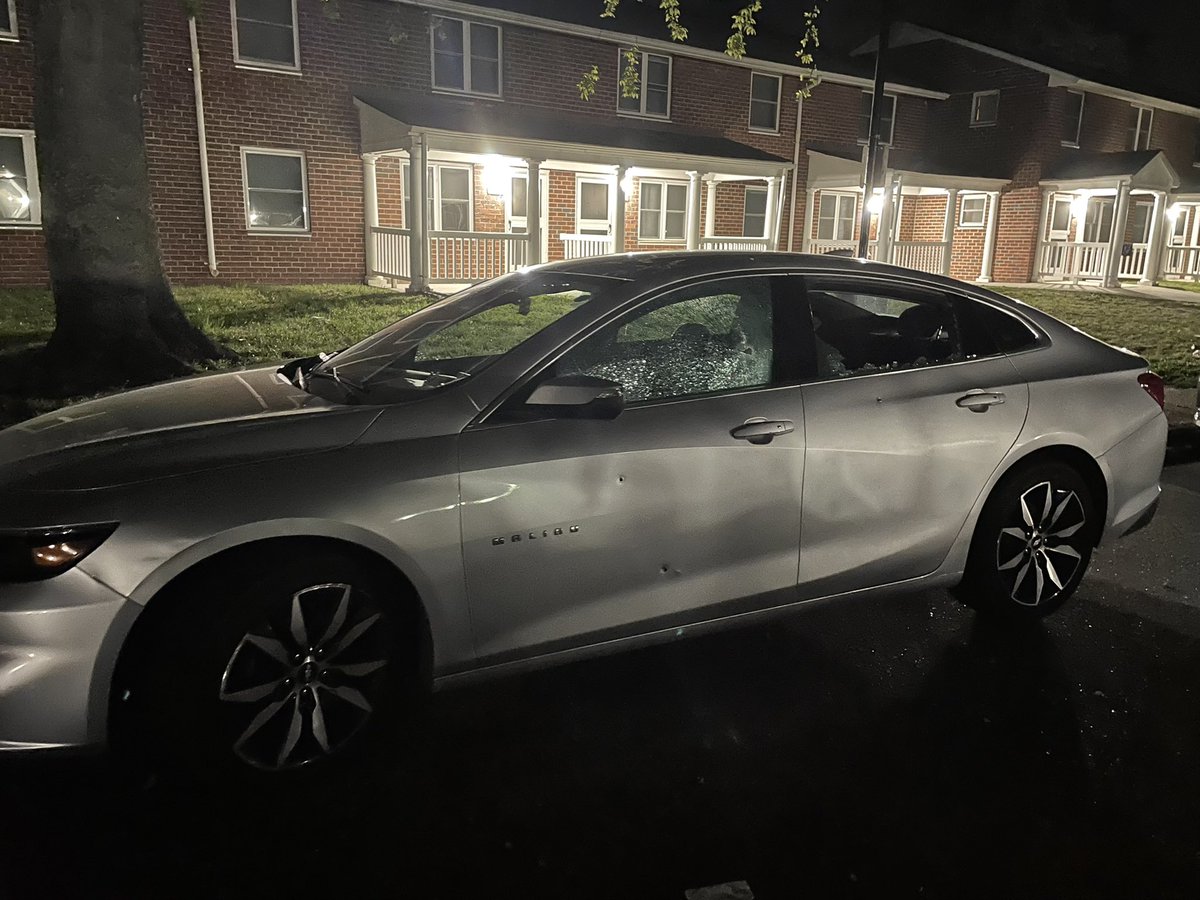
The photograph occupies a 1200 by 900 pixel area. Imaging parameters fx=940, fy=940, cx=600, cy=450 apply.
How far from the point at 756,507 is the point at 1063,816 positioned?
52.7 inches

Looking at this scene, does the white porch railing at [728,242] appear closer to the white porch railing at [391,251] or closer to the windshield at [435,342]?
the white porch railing at [391,251]

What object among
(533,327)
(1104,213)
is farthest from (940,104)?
(533,327)

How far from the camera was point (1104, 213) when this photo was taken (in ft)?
91.2

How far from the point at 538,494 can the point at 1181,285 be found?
94.5 feet

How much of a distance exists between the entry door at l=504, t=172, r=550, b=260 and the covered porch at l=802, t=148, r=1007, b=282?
6.75 m

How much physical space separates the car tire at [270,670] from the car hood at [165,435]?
345 mm

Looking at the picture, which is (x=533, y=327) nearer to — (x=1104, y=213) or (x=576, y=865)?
(x=576, y=865)

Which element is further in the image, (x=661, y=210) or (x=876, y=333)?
(x=661, y=210)

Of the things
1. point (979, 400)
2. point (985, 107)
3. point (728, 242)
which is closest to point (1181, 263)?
point (985, 107)

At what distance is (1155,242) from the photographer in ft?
83.7

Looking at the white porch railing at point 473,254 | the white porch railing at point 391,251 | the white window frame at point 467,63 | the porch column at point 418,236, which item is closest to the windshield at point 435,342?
the porch column at point 418,236

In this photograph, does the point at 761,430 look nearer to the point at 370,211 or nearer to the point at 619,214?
the point at 619,214

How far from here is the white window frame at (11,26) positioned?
14.3 meters

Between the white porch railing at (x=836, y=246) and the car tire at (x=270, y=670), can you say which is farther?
the white porch railing at (x=836, y=246)
